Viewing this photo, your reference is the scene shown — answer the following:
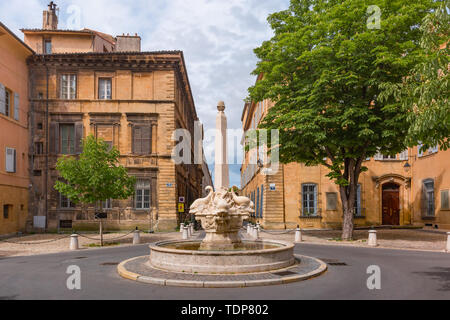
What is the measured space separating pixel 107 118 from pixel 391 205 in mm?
22422

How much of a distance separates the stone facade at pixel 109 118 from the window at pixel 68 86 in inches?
2.7

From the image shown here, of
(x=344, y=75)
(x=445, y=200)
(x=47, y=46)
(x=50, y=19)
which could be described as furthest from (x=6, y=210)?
(x=445, y=200)

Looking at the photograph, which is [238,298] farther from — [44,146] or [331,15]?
[44,146]

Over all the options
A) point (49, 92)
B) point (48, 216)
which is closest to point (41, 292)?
point (48, 216)

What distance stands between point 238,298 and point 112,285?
10.4 feet

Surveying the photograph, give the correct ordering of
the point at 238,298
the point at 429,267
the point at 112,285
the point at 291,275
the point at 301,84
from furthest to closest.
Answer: the point at 301,84
the point at 429,267
the point at 291,275
the point at 112,285
the point at 238,298

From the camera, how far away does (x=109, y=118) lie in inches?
1069

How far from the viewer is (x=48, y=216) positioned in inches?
1043

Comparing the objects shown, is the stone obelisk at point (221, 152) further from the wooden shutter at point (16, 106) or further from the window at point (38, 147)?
the window at point (38, 147)

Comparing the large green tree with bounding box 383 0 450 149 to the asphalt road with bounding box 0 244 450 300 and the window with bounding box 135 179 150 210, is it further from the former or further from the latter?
the window with bounding box 135 179 150 210

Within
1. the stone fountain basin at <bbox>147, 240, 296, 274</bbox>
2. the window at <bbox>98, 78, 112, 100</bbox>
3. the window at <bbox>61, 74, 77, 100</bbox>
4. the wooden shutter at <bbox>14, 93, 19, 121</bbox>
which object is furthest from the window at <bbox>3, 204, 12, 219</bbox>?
the stone fountain basin at <bbox>147, 240, 296, 274</bbox>

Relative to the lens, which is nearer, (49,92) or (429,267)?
(429,267)

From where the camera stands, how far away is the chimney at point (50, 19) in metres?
33.1

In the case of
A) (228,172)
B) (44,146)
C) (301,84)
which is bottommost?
(228,172)
